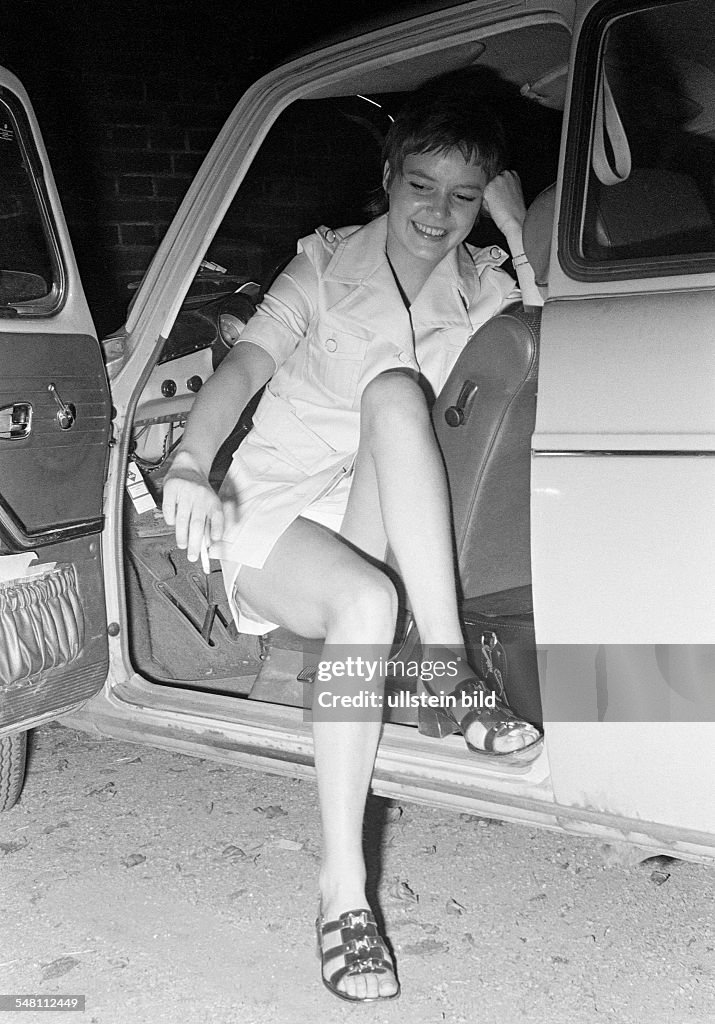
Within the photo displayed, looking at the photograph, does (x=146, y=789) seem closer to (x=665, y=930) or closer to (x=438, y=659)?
(x=438, y=659)

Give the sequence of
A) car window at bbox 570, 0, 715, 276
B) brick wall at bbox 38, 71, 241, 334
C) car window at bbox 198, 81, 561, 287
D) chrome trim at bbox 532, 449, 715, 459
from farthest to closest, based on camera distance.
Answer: car window at bbox 198, 81, 561, 287 → brick wall at bbox 38, 71, 241, 334 → car window at bbox 570, 0, 715, 276 → chrome trim at bbox 532, 449, 715, 459

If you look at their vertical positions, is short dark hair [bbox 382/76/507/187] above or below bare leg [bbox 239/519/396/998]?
above

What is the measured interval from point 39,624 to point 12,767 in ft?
2.09

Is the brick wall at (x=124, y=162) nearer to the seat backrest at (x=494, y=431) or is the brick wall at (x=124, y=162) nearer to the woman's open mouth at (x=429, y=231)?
the woman's open mouth at (x=429, y=231)

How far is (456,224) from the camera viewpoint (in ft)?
8.36

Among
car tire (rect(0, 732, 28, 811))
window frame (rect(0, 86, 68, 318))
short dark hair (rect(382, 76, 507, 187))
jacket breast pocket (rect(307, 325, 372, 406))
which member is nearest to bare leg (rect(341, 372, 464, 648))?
jacket breast pocket (rect(307, 325, 372, 406))

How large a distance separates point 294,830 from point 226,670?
1.58 feet

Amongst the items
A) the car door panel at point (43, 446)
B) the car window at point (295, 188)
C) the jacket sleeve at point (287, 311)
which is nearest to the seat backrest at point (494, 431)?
the jacket sleeve at point (287, 311)

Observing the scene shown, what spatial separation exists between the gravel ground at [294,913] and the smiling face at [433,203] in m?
1.43

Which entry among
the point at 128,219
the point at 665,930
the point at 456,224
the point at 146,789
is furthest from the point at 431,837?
the point at 128,219

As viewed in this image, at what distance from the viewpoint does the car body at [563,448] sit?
77.3 inches

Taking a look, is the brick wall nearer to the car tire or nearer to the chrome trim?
the car tire

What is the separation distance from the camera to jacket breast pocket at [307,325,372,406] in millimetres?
2551

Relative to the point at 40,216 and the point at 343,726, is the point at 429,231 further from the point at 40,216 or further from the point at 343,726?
the point at 343,726
